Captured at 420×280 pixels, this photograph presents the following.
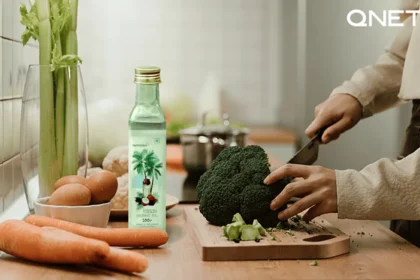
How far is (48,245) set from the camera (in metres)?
1.21

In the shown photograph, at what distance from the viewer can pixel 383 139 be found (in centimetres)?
229

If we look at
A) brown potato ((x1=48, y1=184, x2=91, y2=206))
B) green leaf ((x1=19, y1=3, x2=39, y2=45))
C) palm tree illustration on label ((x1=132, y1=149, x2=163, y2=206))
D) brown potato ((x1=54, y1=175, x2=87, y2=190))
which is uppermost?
green leaf ((x1=19, y1=3, x2=39, y2=45))

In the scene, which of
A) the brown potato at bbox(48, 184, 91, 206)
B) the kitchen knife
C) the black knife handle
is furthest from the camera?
the black knife handle

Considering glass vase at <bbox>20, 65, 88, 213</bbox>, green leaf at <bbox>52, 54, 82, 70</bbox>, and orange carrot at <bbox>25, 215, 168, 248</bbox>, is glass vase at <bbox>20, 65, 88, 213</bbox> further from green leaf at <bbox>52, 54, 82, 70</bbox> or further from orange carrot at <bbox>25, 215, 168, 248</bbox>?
orange carrot at <bbox>25, 215, 168, 248</bbox>

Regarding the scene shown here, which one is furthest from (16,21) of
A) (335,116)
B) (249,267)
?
(249,267)

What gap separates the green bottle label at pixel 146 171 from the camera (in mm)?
1356

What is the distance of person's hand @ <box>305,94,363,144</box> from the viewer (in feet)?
5.67

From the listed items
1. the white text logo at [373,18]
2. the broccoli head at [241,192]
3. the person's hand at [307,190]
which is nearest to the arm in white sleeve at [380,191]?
the person's hand at [307,190]

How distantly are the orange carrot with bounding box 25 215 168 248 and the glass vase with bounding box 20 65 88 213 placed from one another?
7.3 inches

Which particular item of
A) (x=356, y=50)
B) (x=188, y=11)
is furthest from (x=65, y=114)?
(x=356, y=50)

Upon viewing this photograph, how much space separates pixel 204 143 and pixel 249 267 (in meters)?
0.92

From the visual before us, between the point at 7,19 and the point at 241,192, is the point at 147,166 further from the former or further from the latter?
the point at 7,19

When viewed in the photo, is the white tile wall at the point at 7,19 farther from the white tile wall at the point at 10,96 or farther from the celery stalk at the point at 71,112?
the celery stalk at the point at 71,112

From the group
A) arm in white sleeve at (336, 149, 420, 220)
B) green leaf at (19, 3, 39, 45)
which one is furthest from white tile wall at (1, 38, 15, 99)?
arm in white sleeve at (336, 149, 420, 220)
